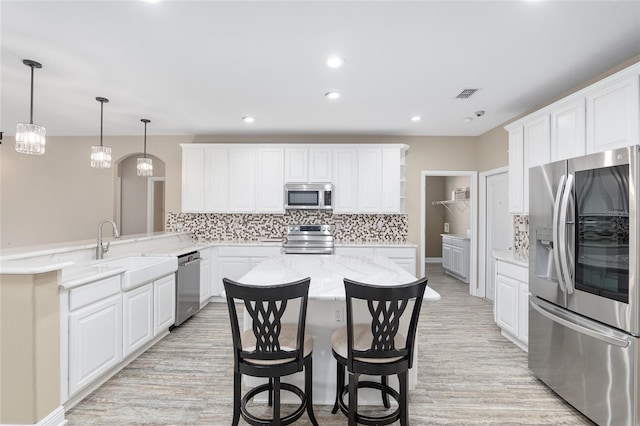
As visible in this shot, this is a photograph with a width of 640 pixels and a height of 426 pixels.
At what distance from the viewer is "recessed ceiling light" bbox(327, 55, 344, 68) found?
2631 mm

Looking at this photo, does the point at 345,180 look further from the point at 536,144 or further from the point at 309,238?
the point at 536,144

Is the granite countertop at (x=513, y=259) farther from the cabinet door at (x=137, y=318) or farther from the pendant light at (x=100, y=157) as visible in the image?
the pendant light at (x=100, y=157)

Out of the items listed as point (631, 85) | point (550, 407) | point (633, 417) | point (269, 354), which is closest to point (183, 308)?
point (269, 354)

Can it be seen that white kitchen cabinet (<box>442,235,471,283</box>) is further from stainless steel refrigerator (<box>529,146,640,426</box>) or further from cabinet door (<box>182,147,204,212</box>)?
cabinet door (<box>182,147,204,212</box>)

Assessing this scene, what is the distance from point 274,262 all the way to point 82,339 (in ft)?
5.03

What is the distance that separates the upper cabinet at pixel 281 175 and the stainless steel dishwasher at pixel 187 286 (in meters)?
1.29

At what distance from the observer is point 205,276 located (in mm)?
4602

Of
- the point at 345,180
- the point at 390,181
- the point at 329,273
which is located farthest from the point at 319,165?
the point at 329,273

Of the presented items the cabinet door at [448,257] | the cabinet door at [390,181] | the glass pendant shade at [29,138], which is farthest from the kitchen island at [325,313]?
the cabinet door at [448,257]

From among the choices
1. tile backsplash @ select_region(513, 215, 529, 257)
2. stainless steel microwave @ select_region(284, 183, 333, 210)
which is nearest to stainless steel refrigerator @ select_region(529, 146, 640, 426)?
tile backsplash @ select_region(513, 215, 529, 257)

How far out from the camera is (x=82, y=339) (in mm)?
2250

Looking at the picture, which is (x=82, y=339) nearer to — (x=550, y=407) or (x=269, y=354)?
(x=269, y=354)

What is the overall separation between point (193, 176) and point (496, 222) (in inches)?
197

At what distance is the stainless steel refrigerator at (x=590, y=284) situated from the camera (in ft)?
6.14
